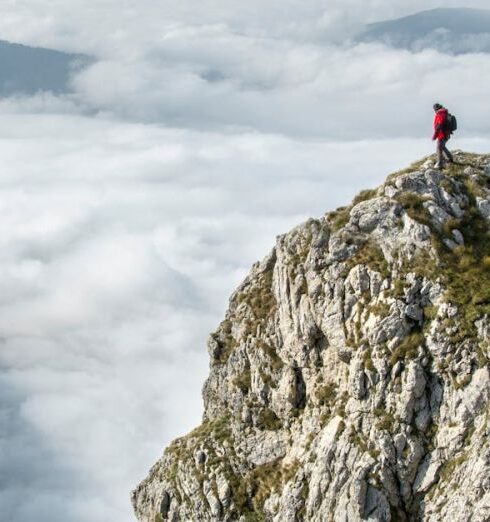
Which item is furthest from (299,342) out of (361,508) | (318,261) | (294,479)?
(361,508)

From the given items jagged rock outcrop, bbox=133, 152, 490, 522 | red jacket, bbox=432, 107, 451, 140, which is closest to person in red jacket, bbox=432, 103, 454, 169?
red jacket, bbox=432, 107, 451, 140

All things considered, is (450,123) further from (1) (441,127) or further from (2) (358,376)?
(2) (358,376)

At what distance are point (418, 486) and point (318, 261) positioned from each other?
16813 millimetres

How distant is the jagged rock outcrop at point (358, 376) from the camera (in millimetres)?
46781

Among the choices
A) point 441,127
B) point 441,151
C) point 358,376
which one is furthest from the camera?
point 441,151

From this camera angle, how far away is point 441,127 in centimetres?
6025

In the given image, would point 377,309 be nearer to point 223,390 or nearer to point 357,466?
point 357,466

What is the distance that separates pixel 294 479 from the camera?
52875 millimetres

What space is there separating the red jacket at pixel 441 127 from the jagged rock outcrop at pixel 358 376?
2.80 m

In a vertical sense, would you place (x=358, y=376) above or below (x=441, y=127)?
below

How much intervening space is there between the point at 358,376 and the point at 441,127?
21119 mm

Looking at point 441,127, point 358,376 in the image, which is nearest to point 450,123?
point 441,127

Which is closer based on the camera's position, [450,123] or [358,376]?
[358,376]

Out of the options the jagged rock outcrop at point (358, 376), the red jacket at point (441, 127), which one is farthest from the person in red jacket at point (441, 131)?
the jagged rock outcrop at point (358, 376)
